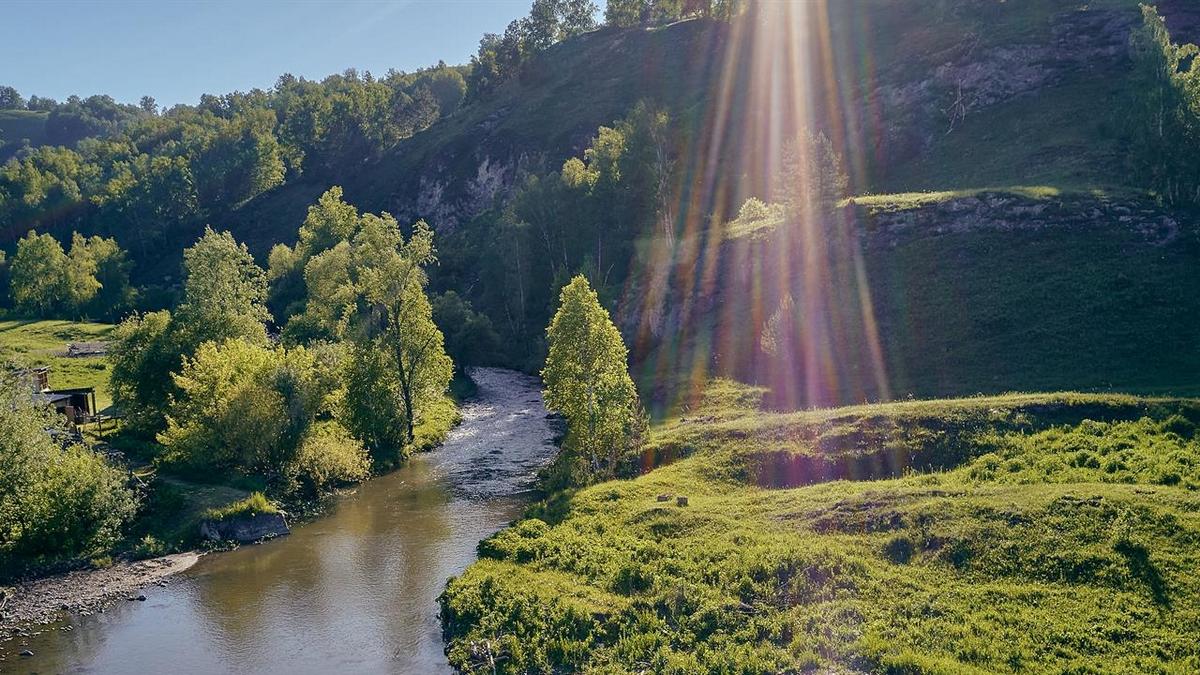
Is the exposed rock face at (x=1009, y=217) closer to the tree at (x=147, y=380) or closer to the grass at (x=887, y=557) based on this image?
the grass at (x=887, y=557)

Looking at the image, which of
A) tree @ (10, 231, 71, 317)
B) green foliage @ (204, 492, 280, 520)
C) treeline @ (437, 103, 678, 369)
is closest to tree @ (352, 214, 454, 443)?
green foliage @ (204, 492, 280, 520)

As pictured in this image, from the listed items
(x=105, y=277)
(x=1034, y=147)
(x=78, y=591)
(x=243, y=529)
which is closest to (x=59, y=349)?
(x=105, y=277)

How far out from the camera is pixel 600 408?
4966 cm

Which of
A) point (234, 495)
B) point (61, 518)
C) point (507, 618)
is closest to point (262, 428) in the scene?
point (234, 495)

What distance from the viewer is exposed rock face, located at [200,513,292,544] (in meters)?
46.1

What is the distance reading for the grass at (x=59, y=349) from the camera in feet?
274

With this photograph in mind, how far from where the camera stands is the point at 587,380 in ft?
164

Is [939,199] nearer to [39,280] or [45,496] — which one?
[45,496]

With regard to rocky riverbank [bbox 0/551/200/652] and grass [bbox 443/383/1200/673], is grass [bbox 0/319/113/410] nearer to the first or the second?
rocky riverbank [bbox 0/551/200/652]

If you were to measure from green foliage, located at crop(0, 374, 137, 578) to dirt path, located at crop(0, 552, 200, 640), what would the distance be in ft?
6.84

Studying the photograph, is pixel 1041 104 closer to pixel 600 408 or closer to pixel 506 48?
pixel 600 408

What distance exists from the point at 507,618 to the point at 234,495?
87.6 ft

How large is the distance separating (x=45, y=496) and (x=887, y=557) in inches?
1759

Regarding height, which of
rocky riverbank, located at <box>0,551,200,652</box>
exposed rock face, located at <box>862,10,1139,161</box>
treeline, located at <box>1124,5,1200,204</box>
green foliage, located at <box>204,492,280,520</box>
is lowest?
rocky riverbank, located at <box>0,551,200,652</box>
